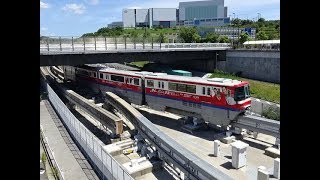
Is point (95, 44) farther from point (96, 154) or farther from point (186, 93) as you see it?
point (96, 154)

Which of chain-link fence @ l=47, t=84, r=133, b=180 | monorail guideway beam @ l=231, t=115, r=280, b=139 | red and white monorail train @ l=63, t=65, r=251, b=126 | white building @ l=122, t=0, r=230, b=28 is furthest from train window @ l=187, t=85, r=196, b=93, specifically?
white building @ l=122, t=0, r=230, b=28

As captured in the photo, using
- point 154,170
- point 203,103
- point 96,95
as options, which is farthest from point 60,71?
point 154,170

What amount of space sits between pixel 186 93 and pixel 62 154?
35.5 ft

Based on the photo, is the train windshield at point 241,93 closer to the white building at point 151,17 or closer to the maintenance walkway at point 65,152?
the maintenance walkway at point 65,152

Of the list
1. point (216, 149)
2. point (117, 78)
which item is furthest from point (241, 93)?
point (117, 78)

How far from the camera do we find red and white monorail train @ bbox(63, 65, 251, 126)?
2334 centimetres

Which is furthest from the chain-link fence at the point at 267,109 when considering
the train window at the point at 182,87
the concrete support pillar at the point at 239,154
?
the concrete support pillar at the point at 239,154

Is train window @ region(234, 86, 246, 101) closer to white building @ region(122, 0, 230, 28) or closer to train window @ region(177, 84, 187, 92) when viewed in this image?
train window @ region(177, 84, 187, 92)

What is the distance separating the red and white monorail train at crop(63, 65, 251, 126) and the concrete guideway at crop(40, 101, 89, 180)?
819cm

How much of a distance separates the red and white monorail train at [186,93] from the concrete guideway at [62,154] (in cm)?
819
